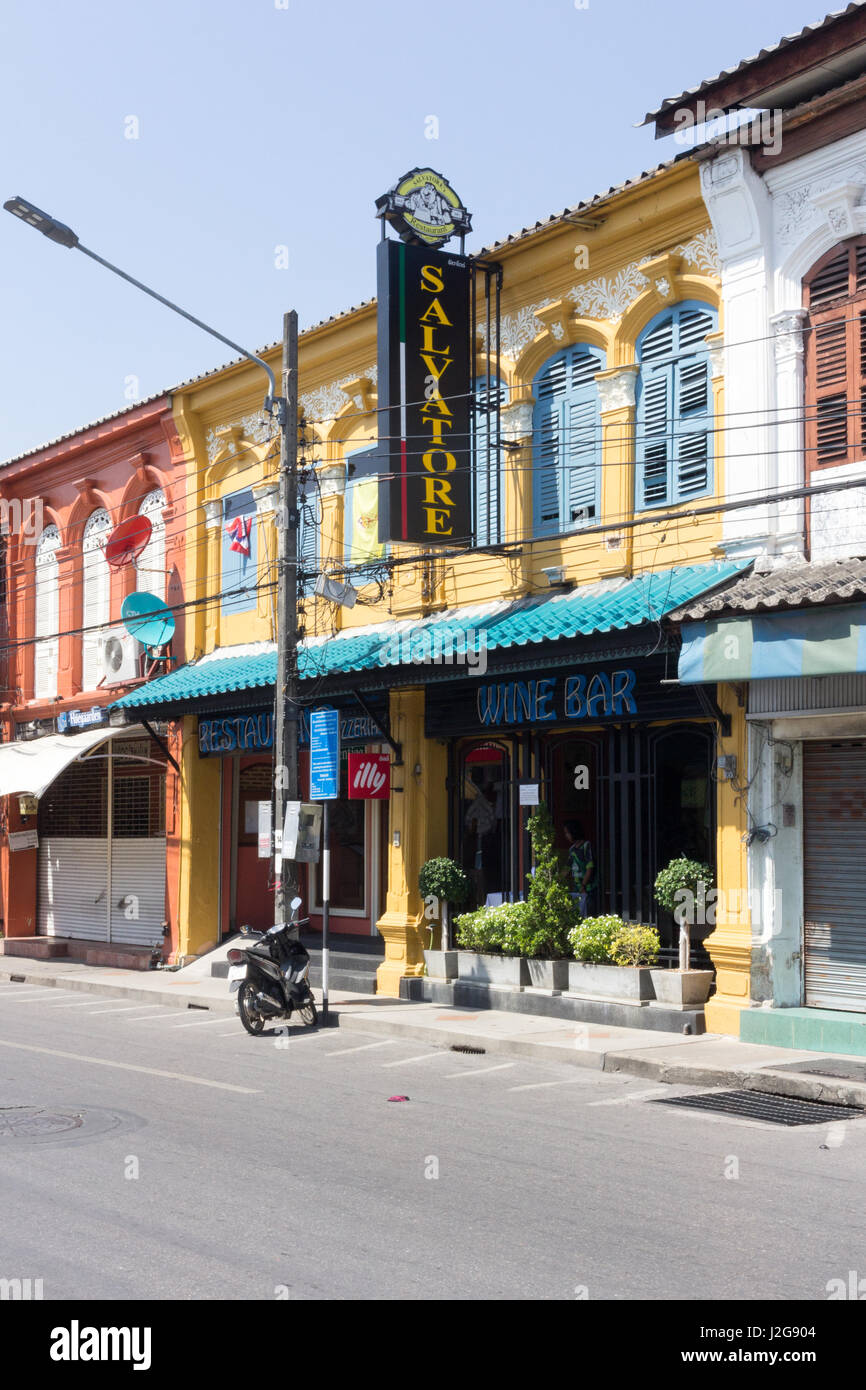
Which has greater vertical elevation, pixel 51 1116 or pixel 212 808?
pixel 212 808

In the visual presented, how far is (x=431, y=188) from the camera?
16.5 meters

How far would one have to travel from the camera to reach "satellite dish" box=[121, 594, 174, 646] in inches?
893

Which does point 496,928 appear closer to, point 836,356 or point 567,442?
point 567,442

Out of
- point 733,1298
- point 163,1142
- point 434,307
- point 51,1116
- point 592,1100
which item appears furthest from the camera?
point 434,307

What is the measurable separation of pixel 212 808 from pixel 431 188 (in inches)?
416

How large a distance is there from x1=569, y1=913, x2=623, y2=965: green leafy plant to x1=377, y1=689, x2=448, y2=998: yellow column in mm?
3002

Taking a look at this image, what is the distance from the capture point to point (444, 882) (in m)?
17.1

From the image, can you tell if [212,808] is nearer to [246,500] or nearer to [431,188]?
[246,500]

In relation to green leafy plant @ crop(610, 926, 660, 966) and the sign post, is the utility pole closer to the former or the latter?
the sign post

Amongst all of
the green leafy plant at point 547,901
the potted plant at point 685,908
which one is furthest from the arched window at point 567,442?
the potted plant at point 685,908

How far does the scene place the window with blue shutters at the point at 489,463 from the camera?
16.4 metres

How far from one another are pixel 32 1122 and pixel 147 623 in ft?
44.8

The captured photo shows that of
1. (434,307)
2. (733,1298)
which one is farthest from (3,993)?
(733,1298)

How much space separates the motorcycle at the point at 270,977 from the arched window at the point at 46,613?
518 inches
